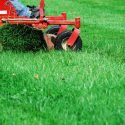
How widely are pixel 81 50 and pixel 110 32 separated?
588 centimetres

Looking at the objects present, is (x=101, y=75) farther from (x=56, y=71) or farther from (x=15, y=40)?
(x=15, y=40)

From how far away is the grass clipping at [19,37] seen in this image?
10062 millimetres

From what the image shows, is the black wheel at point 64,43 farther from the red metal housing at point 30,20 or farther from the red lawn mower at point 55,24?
the red metal housing at point 30,20

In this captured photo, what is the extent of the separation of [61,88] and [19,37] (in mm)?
3723

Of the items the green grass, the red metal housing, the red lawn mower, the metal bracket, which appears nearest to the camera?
the green grass

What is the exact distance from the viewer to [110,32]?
16.4 metres

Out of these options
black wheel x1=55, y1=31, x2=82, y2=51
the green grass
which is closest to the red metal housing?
black wheel x1=55, y1=31, x2=82, y2=51

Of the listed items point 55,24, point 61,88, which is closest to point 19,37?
point 55,24

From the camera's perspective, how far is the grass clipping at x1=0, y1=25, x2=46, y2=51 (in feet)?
33.0

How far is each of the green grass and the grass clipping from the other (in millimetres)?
104

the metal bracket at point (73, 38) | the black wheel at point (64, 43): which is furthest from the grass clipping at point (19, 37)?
the metal bracket at point (73, 38)

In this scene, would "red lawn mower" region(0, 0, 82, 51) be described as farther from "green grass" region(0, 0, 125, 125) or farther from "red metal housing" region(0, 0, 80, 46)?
"green grass" region(0, 0, 125, 125)

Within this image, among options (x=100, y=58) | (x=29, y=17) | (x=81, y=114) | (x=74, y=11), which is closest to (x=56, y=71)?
(x=100, y=58)

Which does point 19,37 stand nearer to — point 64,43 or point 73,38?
point 64,43
